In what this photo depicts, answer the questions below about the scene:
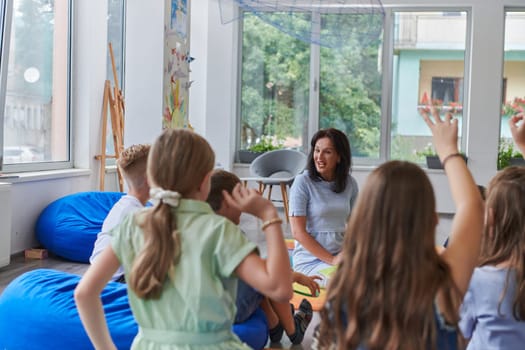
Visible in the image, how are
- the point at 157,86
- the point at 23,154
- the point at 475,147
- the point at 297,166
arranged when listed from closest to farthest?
the point at 23,154 → the point at 157,86 → the point at 297,166 → the point at 475,147

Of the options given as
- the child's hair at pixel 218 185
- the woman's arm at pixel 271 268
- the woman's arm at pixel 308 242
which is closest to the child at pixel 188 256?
the woman's arm at pixel 271 268

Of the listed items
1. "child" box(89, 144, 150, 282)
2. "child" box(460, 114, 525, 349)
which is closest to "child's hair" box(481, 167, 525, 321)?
"child" box(460, 114, 525, 349)

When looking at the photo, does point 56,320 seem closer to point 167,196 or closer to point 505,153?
point 167,196

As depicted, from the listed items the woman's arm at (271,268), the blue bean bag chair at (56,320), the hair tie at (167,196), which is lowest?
the blue bean bag chair at (56,320)

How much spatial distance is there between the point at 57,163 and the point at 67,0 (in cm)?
164

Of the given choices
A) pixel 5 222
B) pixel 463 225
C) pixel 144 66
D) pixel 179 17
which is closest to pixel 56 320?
pixel 463 225

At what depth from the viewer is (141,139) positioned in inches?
247

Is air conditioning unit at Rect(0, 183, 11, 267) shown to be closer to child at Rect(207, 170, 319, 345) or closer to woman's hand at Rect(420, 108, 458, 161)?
child at Rect(207, 170, 319, 345)

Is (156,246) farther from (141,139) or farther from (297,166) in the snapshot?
(297,166)

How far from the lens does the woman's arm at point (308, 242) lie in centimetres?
347

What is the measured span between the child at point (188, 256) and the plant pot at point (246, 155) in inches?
292

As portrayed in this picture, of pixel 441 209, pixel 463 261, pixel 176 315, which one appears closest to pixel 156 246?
pixel 176 315

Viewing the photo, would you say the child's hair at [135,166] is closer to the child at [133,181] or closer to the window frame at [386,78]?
the child at [133,181]

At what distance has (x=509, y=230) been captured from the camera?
172 cm
